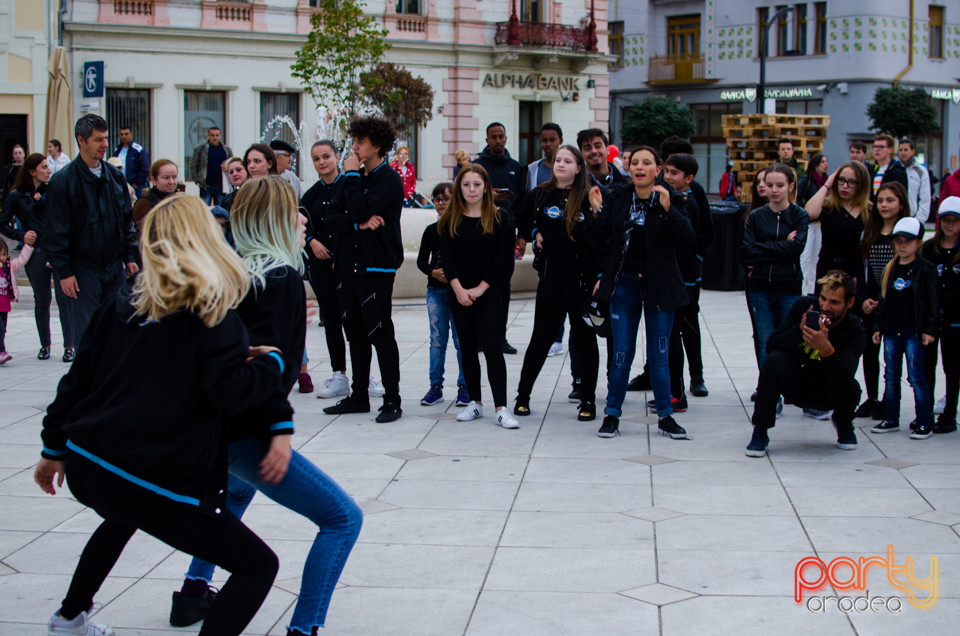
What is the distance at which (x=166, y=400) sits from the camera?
330 centimetres

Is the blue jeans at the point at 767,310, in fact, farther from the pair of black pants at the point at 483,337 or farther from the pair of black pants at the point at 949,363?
the pair of black pants at the point at 483,337

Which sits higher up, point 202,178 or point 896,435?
point 202,178

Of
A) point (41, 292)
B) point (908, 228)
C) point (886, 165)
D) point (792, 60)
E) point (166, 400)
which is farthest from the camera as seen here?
point (792, 60)

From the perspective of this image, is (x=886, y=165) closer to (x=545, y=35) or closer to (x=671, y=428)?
(x=671, y=428)

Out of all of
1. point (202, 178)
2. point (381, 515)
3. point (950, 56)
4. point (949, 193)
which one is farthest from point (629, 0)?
point (381, 515)

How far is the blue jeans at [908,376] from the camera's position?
7551 mm

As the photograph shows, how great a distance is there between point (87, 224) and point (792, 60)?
4206 cm

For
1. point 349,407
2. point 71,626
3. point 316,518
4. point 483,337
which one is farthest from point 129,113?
point 316,518

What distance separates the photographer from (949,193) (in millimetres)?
12562

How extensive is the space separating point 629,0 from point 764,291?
149 feet

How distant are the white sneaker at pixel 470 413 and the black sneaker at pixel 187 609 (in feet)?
12.7

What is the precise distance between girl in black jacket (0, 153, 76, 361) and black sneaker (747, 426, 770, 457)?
6.47 m

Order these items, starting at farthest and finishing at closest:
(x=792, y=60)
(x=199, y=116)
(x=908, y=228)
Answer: (x=792, y=60)
(x=199, y=116)
(x=908, y=228)

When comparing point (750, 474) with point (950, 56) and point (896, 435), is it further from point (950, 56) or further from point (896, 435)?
point (950, 56)
